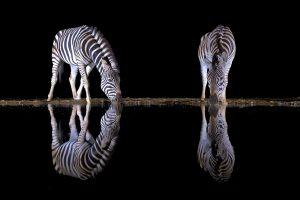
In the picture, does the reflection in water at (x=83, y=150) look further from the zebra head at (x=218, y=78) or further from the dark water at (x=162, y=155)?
the zebra head at (x=218, y=78)

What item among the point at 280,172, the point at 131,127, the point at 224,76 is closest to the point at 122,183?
the point at 280,172

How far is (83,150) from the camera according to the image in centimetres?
634

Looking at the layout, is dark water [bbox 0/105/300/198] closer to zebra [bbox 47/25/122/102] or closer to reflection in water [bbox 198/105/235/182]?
reflection in water [bbox 198/105/235/182]

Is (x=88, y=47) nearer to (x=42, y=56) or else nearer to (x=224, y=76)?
(x=224, y=76)

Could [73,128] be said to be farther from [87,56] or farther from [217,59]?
[87,56]

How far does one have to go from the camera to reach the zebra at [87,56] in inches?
507

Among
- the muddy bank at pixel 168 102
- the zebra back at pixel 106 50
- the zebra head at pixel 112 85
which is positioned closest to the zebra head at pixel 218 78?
the muddy bank at pixel 168 102

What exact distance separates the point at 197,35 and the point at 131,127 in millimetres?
11148

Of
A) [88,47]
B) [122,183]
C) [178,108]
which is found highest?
[88,47]

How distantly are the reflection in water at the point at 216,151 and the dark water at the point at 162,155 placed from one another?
10mm

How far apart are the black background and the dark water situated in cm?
803

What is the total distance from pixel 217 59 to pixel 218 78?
0.53 metres

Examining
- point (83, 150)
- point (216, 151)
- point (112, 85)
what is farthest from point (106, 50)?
point (216, 151)

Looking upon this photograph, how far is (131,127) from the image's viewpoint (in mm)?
8297
